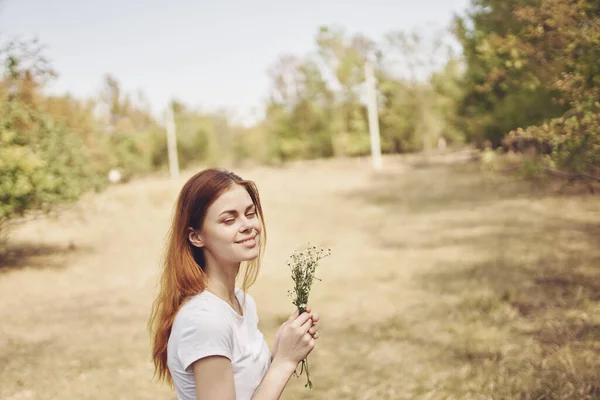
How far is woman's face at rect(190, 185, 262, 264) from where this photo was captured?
77.0 inches

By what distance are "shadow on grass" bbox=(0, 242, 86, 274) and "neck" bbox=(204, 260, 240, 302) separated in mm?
11168

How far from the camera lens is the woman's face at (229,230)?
196 cm

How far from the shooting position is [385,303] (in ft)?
27.1

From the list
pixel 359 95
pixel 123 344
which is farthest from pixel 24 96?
Result: pixel 359 95

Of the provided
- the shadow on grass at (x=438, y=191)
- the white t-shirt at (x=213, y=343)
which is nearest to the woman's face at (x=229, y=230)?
the white t-shirt at (x=213, y=343)

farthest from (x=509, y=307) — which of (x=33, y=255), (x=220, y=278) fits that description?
(x=33, y=255)

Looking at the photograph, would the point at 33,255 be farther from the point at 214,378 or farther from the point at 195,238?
the point at 214,378

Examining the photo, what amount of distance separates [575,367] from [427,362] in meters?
1.41

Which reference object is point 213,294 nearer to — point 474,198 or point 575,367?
point 575,367

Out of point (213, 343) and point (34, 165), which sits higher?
point (34, 165)

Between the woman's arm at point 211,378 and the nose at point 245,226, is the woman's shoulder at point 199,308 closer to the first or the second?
the woman's arm at point 211,378

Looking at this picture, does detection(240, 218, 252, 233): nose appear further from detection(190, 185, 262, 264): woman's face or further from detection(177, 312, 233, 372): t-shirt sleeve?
detection(177, 312, 233, 372): t-shirt sleeve

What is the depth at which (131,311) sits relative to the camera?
8672 mm

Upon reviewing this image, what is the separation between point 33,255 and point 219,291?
12.8 metres
